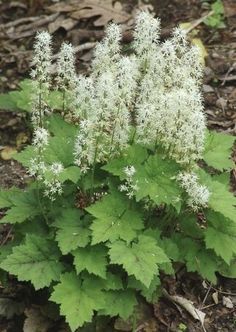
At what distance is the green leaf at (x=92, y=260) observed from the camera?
3.81 m

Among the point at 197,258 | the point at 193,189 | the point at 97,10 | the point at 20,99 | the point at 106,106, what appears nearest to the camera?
the point at 106,106

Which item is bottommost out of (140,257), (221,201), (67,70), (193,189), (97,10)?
(97,10)

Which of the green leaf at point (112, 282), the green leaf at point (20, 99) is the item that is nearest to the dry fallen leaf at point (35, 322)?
the green leaf at point (112, 282)

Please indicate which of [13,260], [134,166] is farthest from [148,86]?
[13,260]

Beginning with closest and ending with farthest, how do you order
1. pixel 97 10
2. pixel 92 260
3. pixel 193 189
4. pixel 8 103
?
pixel 92 260 → pixel 193 189 → pixel 8 103 → pixel 97 10

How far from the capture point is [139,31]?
4133 millimetres

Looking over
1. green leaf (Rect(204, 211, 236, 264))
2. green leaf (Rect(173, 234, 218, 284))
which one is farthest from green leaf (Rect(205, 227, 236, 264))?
green leaf (Rect(173, 234, 218, 284))

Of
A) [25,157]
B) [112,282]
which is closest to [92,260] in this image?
[112,282]

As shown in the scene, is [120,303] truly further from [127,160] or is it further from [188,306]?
[127,160]

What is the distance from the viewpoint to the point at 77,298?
383 cm

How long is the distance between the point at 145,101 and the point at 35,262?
52.5 inches

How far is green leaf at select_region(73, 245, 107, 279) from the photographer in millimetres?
3812

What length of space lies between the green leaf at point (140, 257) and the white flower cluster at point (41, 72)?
4.37ft

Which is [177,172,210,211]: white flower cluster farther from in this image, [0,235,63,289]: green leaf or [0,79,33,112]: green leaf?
[0,79,33,112]: green leaf
